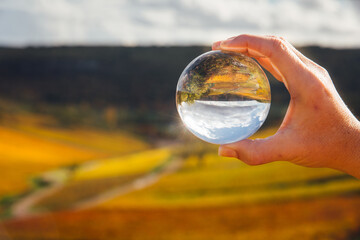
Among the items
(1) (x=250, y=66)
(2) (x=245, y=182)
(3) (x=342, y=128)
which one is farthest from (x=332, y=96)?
(2) (x=245, y=182)

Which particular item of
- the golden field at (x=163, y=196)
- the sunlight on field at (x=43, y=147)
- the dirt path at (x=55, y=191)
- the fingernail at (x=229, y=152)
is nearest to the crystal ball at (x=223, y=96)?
the fingernail at (x=229, y=152)

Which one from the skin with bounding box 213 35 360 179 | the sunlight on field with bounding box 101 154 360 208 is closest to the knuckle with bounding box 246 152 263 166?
the skin with bounding box 213 35 360 179

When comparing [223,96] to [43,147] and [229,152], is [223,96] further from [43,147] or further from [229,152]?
[43,147]

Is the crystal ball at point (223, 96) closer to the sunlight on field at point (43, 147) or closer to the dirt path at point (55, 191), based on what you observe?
the dirt path at point (55, 191)

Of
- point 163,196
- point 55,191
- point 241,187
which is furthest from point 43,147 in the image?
point 241,187

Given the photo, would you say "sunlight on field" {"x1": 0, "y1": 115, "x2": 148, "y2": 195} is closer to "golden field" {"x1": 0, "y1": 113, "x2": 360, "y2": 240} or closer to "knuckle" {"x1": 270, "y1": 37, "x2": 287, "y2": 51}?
"golden field" {"x1": 0, "y1": 113, "x2": 360, "y2": 240}

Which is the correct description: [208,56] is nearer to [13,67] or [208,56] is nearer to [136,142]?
[136,142]

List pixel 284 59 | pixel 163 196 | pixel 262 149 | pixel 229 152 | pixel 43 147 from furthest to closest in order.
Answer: pixel 43 147
pixel 163 196
pixel 229 152
pixel 262 149
pixel 284 59
